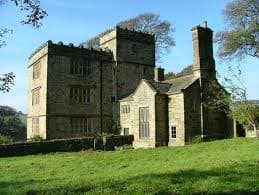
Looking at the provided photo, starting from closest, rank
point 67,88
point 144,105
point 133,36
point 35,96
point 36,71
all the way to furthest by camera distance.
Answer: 1. point 144,105
2. point 67,88
3. point 35,96
4. point 36,71
5. point 133,36

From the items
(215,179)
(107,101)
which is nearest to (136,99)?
(107,101)

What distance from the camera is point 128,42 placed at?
4394 cm

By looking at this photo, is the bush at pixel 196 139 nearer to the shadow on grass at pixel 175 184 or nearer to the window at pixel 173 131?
the window at pixel 173 131

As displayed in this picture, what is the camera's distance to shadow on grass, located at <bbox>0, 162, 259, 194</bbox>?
34.2 feet

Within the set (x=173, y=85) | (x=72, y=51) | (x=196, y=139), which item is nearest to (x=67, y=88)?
(x=72, y=51)

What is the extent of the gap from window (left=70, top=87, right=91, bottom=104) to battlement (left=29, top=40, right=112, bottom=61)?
145 inches

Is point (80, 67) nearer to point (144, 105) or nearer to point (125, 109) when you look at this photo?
point (125, 109)

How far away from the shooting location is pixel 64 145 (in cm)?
3139

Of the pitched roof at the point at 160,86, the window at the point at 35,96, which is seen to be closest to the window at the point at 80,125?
the window at the point at 35,96

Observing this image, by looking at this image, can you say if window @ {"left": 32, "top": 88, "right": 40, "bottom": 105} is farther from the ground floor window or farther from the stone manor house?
the ground floor window

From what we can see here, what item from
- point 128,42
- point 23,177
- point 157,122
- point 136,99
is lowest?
point 23,177

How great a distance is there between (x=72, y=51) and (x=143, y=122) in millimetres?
11815

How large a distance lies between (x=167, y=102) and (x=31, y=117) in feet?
56.1

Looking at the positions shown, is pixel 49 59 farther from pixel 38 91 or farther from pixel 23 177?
pixel 23 177
